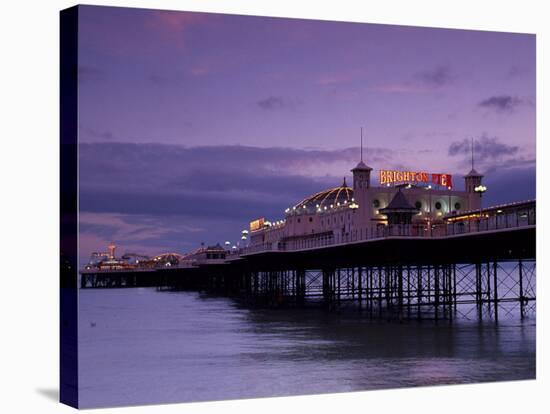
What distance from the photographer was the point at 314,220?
54.9m

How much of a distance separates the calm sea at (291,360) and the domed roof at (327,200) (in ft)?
22.2

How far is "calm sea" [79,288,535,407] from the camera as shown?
2303cm

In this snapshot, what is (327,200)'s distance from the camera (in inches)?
2031

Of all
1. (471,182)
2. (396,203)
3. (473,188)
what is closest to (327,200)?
(396,203)

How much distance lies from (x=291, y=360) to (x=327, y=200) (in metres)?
24.0

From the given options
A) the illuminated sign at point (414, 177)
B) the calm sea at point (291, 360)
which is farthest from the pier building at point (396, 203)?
the calm sea at point (291, 360)

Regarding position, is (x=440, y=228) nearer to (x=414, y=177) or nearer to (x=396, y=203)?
(x=396, y=203)

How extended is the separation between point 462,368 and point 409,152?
6.52 m

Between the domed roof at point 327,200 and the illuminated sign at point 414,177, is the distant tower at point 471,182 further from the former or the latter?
the domed roof at point 327,200

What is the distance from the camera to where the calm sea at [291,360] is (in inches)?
907

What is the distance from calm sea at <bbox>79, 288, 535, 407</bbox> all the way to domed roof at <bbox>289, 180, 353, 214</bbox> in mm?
6757

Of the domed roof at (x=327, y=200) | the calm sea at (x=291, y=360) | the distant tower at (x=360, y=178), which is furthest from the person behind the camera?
the domed roof at (x=327, y=200)

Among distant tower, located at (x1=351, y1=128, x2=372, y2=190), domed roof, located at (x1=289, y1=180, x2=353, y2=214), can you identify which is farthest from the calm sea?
domed roof, located at (x1=289, y1=180, x2=353, y2=214)

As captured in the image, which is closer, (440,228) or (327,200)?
(440,228)
